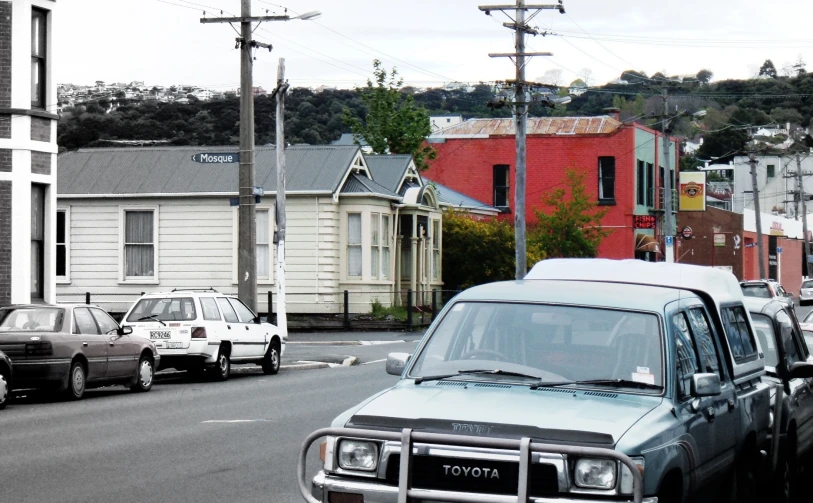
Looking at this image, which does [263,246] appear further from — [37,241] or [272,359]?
[272,359]

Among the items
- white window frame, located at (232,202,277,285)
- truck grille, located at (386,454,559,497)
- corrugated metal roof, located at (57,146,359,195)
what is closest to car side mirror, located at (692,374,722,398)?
truck grille, located at (386,454,559,497)

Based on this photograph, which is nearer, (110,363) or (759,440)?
(759,440)

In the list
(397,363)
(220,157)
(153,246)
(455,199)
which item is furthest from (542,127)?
(397,363)

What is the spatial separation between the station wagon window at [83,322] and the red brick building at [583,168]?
1640 inches

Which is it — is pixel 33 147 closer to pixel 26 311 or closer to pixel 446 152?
pixel 26 311

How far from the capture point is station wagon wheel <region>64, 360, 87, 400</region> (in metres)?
19.6

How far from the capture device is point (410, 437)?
21.8 feet

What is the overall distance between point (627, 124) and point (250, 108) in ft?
125

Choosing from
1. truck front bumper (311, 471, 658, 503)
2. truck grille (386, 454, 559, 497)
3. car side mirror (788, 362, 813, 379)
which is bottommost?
truck front bumper (311, 471, 658, 503)

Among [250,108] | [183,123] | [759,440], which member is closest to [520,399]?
[759,440]

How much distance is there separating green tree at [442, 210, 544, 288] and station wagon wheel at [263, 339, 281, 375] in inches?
979

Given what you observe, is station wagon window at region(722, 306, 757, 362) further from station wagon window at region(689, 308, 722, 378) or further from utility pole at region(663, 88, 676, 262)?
utility pole at region(663, 88, 676, 262)

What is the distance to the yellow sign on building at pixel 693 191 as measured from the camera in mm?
75625

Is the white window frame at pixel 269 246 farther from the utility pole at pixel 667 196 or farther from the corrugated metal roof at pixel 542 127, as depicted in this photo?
the corrugated metal roof at pixel 542 127
